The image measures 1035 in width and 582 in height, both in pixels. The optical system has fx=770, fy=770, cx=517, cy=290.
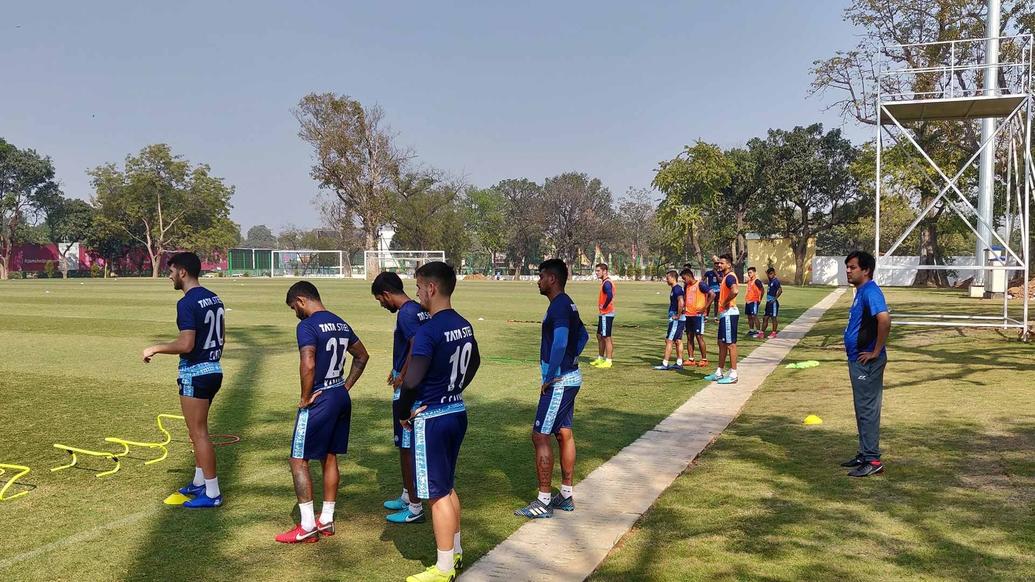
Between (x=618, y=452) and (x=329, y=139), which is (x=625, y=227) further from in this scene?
(x=618, y=452)

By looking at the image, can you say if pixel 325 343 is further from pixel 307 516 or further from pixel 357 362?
pixel 307 516

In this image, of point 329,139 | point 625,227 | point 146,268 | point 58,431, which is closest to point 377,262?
point 329,139

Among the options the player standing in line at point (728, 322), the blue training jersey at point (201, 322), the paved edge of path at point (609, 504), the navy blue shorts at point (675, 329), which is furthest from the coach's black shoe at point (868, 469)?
the navy blue shorts at point (675, 329)

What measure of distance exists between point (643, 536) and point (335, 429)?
2.20m

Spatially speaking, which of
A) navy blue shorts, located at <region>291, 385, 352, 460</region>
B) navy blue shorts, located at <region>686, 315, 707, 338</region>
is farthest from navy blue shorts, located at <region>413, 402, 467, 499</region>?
navy blue shorts, located at <region>686, 315, 707, 338</region>

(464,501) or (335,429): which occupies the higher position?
(335,429)

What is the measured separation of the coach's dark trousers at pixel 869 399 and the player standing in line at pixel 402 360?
3.81 meters

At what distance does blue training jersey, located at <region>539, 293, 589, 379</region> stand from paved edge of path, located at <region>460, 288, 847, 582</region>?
110 cm

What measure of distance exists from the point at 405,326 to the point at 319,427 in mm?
989

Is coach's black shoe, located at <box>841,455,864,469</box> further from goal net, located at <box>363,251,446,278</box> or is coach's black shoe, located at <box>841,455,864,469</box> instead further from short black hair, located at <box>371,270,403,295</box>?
goal net, located at <box>363,251,446,278</box>

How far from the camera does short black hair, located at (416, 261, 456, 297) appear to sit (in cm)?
446

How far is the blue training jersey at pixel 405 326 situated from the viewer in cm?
564

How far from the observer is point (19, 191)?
3061 inches

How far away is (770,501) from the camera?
5.98 m
